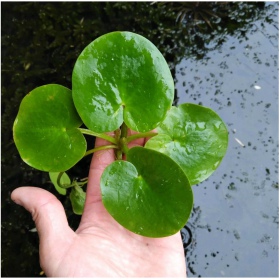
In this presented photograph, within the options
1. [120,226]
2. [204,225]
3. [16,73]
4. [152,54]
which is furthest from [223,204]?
[16,73]

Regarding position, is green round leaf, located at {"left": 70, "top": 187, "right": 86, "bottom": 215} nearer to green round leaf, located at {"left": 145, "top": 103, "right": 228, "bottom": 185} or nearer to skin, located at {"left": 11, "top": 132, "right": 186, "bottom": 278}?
skin, located at {"left": 11, "top": 132, "right": 186, "bottom": 278}

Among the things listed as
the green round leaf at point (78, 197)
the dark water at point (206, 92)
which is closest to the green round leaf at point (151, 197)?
the green round leaf at point (78, 197)

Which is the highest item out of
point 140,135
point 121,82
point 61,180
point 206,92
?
point 121,82

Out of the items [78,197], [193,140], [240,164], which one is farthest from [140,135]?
[240,164]

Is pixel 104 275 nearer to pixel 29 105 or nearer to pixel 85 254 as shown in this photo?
pixel 85 254

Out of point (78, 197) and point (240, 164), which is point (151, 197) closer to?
point (78, 197)

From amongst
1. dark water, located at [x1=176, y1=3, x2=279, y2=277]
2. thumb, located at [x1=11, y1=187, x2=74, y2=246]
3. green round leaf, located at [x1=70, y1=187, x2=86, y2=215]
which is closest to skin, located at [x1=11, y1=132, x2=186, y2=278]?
thumb, located at [x1=11, y1=187, x2=74, y2=246]

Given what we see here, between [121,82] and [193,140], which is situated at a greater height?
[121,82]
